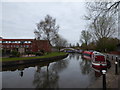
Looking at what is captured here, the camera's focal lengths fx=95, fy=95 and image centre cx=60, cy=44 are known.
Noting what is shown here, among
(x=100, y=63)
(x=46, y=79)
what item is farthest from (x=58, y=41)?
(x=46, y=79)

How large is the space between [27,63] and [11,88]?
345 inches

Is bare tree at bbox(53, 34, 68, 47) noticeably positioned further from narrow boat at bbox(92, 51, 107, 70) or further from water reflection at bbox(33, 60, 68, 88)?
water reflection at bbox(33, 60, 68, 88)

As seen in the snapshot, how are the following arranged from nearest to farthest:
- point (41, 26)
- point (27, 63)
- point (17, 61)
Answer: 1. point (17, 61)
2. point (27, 63)
3. point (41, 26)

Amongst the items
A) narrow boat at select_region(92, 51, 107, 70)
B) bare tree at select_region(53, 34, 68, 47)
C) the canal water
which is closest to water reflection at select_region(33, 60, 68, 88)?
the canal water

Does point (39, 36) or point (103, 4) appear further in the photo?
point (39, 36)

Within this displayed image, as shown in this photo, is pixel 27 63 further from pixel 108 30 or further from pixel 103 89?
pixel 108 30

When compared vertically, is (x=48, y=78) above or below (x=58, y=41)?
below

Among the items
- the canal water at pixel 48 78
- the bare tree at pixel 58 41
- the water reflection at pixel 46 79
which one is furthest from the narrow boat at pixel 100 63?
the bare tree at pixel 58 41

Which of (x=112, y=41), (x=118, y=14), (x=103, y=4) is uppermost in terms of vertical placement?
(x=103, y=4)

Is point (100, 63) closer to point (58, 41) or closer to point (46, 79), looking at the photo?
point (46, 79)

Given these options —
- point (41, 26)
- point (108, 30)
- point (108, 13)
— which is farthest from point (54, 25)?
point (108, 13)

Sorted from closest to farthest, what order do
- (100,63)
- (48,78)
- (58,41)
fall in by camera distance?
1. (48,78)
2. (100,63)
3. (58,41)

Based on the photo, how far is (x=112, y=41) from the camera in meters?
23.9

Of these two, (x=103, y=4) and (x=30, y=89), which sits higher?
(x=103, y=4)
